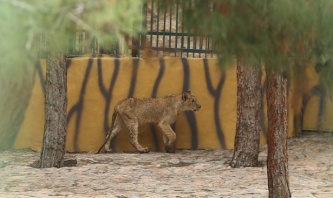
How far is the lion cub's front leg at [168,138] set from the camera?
11570mm

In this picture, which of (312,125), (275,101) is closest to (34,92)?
(312,125)

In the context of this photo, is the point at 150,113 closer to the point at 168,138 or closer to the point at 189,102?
the point at 168,138

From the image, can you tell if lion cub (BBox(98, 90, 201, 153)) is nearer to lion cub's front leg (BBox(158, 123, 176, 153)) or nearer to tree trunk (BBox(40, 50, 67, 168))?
lion cub's front leg (BBox(158, 123, 176, 153))

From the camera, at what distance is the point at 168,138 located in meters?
11.6

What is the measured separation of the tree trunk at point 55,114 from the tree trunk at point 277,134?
3.65m

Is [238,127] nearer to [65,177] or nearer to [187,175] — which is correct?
[187,175]

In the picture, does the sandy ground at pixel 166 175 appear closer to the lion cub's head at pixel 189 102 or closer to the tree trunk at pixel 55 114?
the tree trunk at pixel 55 114

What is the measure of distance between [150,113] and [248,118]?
2.25 metres

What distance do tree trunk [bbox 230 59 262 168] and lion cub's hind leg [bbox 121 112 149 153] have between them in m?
1.93

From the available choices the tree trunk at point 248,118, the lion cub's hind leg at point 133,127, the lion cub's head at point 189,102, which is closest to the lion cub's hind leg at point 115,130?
the lion cub's hind leg at point 133,127

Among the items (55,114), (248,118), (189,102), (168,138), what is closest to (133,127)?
(168,138)

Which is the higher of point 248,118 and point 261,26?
point 261,26

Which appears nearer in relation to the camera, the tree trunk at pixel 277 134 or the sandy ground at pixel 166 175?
the tree trunk at pixel 277 134

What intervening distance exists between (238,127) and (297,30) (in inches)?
246
